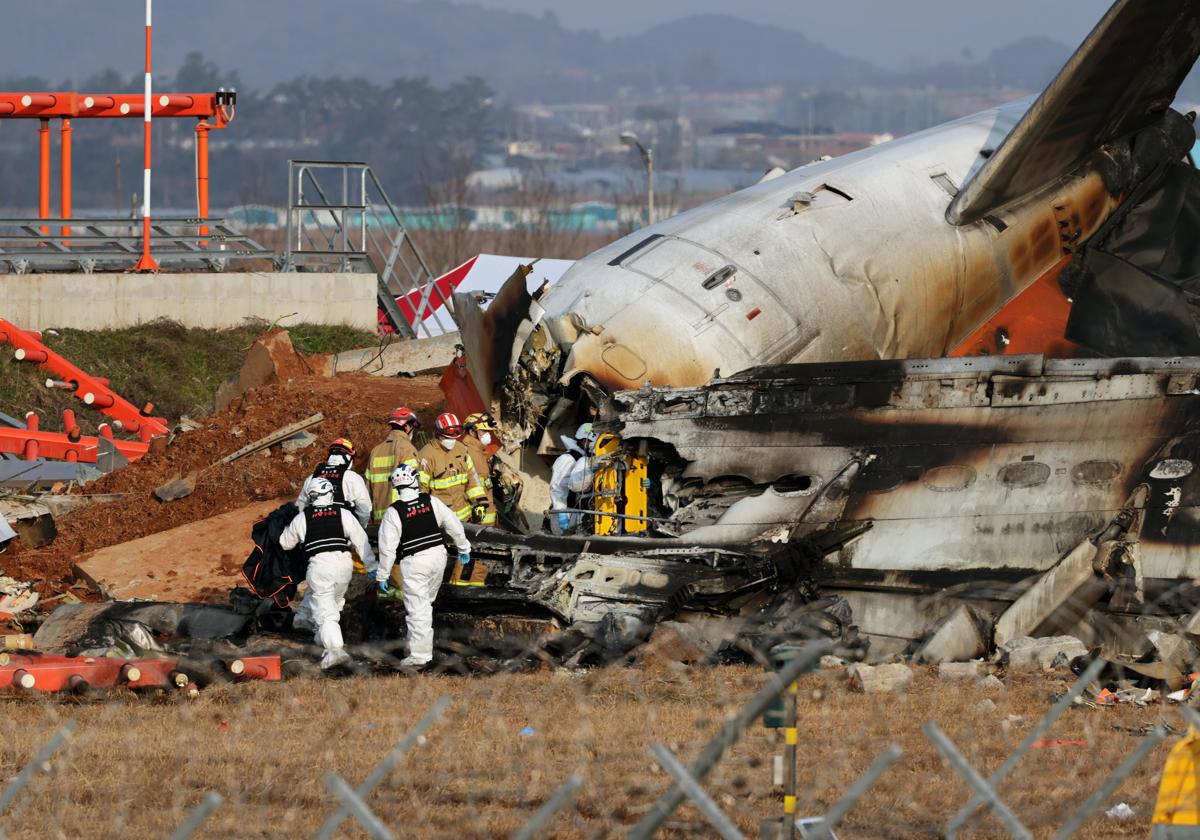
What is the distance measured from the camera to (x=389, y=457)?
52.8ft

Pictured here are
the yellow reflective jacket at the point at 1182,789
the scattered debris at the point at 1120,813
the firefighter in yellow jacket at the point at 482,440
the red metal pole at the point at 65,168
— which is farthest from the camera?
the red metal pole at the point at 65,168

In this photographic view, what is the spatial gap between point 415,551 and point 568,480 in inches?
84.6

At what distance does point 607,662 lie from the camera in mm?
13555

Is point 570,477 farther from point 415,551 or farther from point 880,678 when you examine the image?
point 880,678

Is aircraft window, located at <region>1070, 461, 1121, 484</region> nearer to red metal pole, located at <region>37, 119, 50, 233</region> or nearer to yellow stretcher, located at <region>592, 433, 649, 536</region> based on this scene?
yellow stretcher, located at <region>592, 433, 649, 536</region>

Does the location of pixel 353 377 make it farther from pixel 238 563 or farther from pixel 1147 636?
pixel 1147 636

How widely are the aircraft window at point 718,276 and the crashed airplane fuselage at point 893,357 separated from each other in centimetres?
2

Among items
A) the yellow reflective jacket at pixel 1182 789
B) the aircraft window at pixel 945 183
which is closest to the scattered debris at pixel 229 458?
the aircraft window at pixel 945 183

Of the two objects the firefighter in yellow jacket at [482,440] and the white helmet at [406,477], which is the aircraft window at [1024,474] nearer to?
the firefighter in yellow jacket at [482,440]

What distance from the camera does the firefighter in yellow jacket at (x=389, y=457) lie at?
1599 centimetres

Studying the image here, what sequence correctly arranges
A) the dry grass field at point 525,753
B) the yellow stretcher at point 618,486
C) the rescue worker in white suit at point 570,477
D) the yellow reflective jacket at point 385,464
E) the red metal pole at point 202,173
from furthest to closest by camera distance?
the red metal pole at point 202,173
the yellow reflective jacket at point 385,464
the rescue worker in white suit at point 570,477
the yellow stretcher at point 618,486
the dry grass field at point 525,753

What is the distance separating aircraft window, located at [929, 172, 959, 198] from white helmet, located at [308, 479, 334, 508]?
25.5ft

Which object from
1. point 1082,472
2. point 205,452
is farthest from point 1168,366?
point 205,452

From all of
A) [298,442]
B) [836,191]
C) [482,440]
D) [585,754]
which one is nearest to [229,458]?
[298,442]
